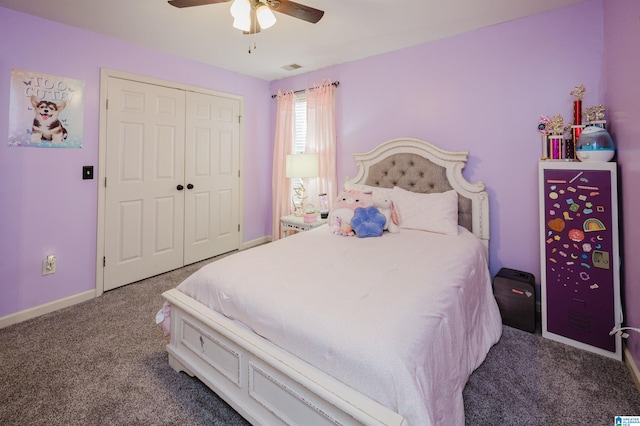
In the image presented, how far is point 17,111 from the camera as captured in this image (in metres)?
2.31

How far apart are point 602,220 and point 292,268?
1903mm

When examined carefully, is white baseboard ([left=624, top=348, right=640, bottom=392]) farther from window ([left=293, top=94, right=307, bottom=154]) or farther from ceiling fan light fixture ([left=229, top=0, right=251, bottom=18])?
window ([left=293, top=94, right=307, bottom=154])

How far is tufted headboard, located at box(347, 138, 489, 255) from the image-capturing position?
8.60 feet

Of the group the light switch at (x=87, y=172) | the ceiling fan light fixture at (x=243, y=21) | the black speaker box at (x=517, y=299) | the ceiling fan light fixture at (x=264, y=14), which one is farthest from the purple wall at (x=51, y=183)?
the black speaker box at (x=517, y=299)

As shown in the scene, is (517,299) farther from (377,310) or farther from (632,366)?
(377,310)

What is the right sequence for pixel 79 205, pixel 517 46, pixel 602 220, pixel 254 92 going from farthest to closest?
1. pixel 254 92
2. pixel 79 205
3. pixel 517 46
4. pixel 602 220

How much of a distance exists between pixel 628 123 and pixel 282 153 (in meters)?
3.24

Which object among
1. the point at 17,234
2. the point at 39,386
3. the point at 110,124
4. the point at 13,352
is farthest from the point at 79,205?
the point at 39,386

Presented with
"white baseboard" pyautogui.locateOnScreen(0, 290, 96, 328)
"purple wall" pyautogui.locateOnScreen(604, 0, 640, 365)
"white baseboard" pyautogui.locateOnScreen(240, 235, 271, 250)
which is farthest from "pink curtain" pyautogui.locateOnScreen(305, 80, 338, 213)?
"white baseboard" pyautogui.locateOnScreen(0, 290, 96, 328)

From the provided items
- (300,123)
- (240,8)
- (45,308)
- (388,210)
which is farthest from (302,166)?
(45,308)

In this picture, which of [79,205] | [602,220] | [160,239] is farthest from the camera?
[160,239]

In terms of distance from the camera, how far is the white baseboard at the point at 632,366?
1.65 metres

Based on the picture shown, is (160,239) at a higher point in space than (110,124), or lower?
lower

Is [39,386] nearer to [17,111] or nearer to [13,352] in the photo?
[13,352]
